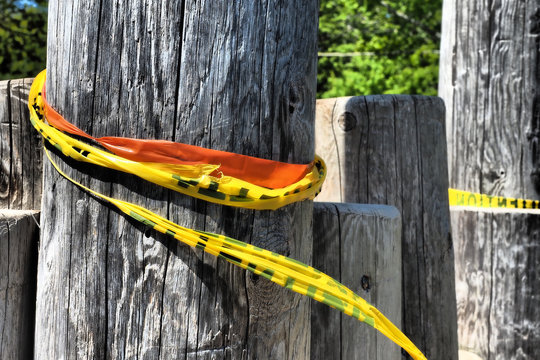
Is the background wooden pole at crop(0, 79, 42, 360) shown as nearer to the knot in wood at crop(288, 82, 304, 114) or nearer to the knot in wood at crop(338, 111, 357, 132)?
the knot in wood at crop(288, 82, 304, 114)

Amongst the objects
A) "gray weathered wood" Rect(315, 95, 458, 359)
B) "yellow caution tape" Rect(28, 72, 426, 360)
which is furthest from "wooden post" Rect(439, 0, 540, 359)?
"yellow caution tape" Rect(28, 72, 426, 360)

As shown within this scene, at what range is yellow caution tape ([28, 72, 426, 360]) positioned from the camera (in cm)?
136

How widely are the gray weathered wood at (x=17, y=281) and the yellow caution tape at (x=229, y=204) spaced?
0.27 metres

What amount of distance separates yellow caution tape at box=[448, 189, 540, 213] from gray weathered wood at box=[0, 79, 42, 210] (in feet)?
6.84

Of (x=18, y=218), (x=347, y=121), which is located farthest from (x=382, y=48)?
(x=18, y=218)

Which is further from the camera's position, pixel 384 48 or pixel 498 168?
pixel 384 48

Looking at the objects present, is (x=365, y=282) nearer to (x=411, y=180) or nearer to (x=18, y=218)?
A: (x=411, y=180)

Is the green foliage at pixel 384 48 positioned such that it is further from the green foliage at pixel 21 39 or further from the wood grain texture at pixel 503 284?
the wood grain texture at pixel 503 284

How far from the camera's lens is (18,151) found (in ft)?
5.70

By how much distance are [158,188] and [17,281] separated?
54 centimetres

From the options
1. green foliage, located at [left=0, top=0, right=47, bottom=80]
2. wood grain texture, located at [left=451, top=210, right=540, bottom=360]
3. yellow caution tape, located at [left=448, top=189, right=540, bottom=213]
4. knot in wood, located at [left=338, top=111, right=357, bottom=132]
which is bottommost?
wood grain texture, located at [left=451, top=210, right=540, bottom=360]

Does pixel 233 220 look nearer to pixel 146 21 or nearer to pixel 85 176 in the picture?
pixel 85 176

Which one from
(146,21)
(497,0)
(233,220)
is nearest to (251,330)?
(233,220)

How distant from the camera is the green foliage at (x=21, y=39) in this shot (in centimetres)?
709
